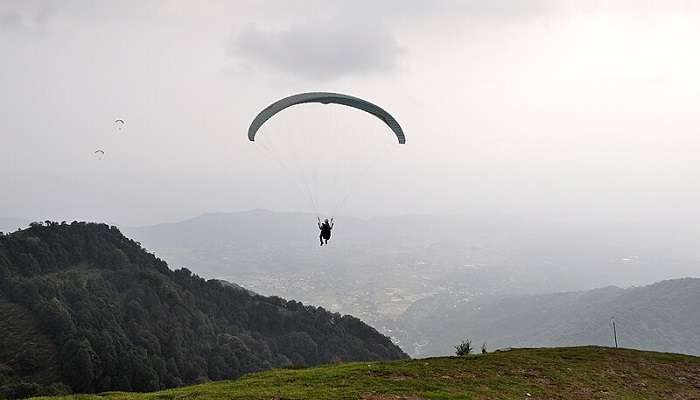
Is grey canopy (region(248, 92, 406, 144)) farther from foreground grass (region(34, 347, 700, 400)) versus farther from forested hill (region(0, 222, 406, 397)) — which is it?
forested hill (region(0, 222, 406, 397))

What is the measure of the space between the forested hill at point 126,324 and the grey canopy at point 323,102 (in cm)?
3868

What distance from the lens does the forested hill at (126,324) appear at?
61.1 metres

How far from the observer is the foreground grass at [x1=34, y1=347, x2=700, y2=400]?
17859mm

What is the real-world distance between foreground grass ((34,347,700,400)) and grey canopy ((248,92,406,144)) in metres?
12.6

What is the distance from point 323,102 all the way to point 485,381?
16497mm

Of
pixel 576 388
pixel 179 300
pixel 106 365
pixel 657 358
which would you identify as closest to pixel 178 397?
pixel 576 388

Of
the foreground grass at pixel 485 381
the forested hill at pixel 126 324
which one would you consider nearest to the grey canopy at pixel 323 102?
the foreground grass at pixel 485 381

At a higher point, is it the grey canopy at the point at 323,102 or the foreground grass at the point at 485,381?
the grey canopy at the point at 323,102

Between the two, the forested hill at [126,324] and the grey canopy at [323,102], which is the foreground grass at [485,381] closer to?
the grey canopy at [323,102]

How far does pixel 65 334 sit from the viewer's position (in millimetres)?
64312

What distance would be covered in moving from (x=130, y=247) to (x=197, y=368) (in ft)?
141

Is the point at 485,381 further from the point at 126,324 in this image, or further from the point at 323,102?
the point at 126,324

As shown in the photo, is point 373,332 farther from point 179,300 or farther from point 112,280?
point 112,280

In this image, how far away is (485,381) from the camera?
Answer: 20531mm
